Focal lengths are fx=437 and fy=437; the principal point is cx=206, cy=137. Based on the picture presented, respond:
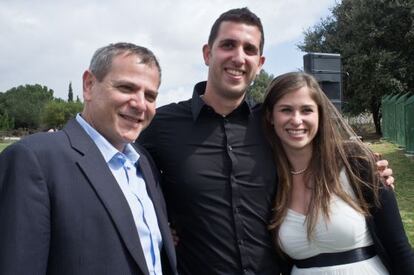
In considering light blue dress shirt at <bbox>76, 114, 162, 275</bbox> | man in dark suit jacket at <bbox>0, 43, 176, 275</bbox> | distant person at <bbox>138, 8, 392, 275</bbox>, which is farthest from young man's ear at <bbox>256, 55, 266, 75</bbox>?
light blue dress shirt at <bbox>76, 114, 162, 275</bbox>

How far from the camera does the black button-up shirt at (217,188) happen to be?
299 cm

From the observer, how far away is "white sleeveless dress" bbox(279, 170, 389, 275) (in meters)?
2.87

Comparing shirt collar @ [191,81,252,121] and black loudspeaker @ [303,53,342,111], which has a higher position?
black loudspeaker @ [303,53,342,111]

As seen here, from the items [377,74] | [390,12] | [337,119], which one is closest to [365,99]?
[377,74]

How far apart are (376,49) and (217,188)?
25.9m

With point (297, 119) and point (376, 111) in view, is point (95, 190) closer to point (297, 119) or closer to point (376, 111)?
point (297, 119)

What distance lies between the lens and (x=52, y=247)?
191 cm

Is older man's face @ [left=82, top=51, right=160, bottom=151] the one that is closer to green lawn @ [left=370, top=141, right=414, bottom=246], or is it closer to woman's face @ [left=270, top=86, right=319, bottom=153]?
woman's face @ [left=270, top=86, right=319, bottom=153]

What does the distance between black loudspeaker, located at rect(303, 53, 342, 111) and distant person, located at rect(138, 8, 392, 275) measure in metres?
4.20

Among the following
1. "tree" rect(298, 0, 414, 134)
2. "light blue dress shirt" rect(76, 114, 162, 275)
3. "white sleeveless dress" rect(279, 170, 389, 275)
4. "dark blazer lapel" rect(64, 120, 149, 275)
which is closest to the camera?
"dark blazer lapel" rect(64, 120, 149, 275)

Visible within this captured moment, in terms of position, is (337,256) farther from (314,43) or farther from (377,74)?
(314,43)

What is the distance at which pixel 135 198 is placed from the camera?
7.67ft

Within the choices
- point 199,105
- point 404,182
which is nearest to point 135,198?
point 199,105

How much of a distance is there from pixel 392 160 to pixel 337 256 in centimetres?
1571
